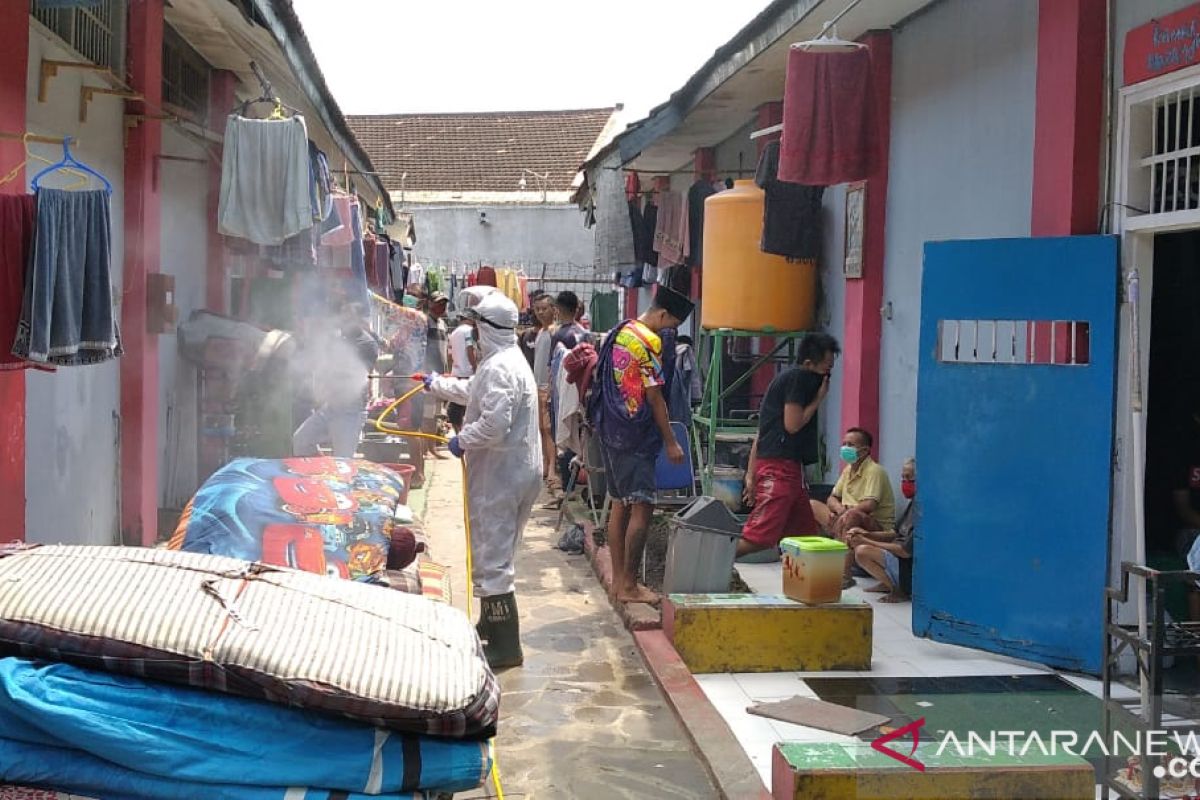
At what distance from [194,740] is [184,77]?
356 inches

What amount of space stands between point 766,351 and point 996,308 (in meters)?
6.48

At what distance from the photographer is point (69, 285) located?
501 centimetres

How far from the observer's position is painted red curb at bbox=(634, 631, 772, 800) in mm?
4867

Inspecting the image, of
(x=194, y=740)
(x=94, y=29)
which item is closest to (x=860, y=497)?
(x=94, y=29)

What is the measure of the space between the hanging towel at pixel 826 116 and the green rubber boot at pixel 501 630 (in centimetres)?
351

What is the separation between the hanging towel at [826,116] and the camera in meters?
7.84

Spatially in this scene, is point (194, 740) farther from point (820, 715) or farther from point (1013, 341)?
point (1013, 341)

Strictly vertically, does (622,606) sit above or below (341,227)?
below

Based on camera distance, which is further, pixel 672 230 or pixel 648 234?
pixel 648 234

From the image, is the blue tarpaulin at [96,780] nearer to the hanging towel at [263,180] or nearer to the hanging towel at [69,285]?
the hanging towel at [69,285]

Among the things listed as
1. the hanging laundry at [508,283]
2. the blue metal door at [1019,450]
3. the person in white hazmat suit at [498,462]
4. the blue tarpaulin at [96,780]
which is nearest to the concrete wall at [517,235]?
the hanging laundry at [508,283]

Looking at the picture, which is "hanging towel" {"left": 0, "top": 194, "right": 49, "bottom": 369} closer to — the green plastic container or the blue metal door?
the green plastic container

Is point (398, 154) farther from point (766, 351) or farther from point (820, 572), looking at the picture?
point (820, 572)

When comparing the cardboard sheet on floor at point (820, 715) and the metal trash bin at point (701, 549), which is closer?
the cardboard sheet on floor at point (820, 715)
